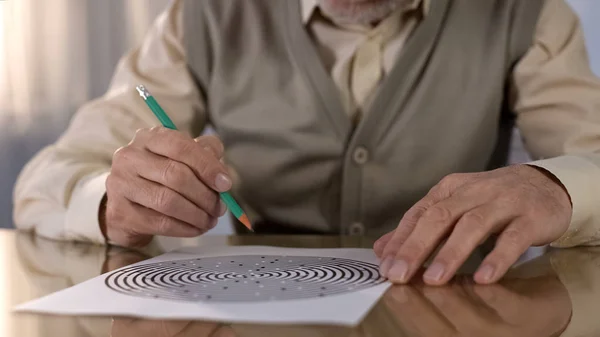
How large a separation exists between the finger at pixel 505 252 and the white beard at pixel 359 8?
1.72 feet

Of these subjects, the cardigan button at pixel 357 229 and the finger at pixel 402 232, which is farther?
the cardigan button at pixel 357 229

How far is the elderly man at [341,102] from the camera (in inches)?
40.2

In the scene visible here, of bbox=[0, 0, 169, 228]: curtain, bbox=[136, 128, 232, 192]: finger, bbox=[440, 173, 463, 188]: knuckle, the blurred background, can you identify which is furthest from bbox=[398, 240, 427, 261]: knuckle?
bbox=[0, 0, 169, 228]: curtain

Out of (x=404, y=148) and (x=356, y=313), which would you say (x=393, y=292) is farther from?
(x=404, y=148)

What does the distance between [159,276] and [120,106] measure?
1.74 feet

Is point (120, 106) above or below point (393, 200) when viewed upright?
above

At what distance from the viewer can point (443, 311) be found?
1.70ft

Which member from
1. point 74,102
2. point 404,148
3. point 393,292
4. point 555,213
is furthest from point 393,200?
point 74,102

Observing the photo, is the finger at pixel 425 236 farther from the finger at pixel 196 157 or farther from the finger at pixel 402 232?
the finger at pixel 196 157

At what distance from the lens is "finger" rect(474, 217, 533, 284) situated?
23.7 inches

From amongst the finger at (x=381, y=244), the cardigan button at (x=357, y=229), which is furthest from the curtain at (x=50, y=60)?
the finger at (x=381, y=244)

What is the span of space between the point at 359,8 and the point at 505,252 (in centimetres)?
57

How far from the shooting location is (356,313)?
1.64 feet

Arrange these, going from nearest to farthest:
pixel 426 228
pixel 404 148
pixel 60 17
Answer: pixel 426 228 → pixel 404 148 → pixel 60 17
